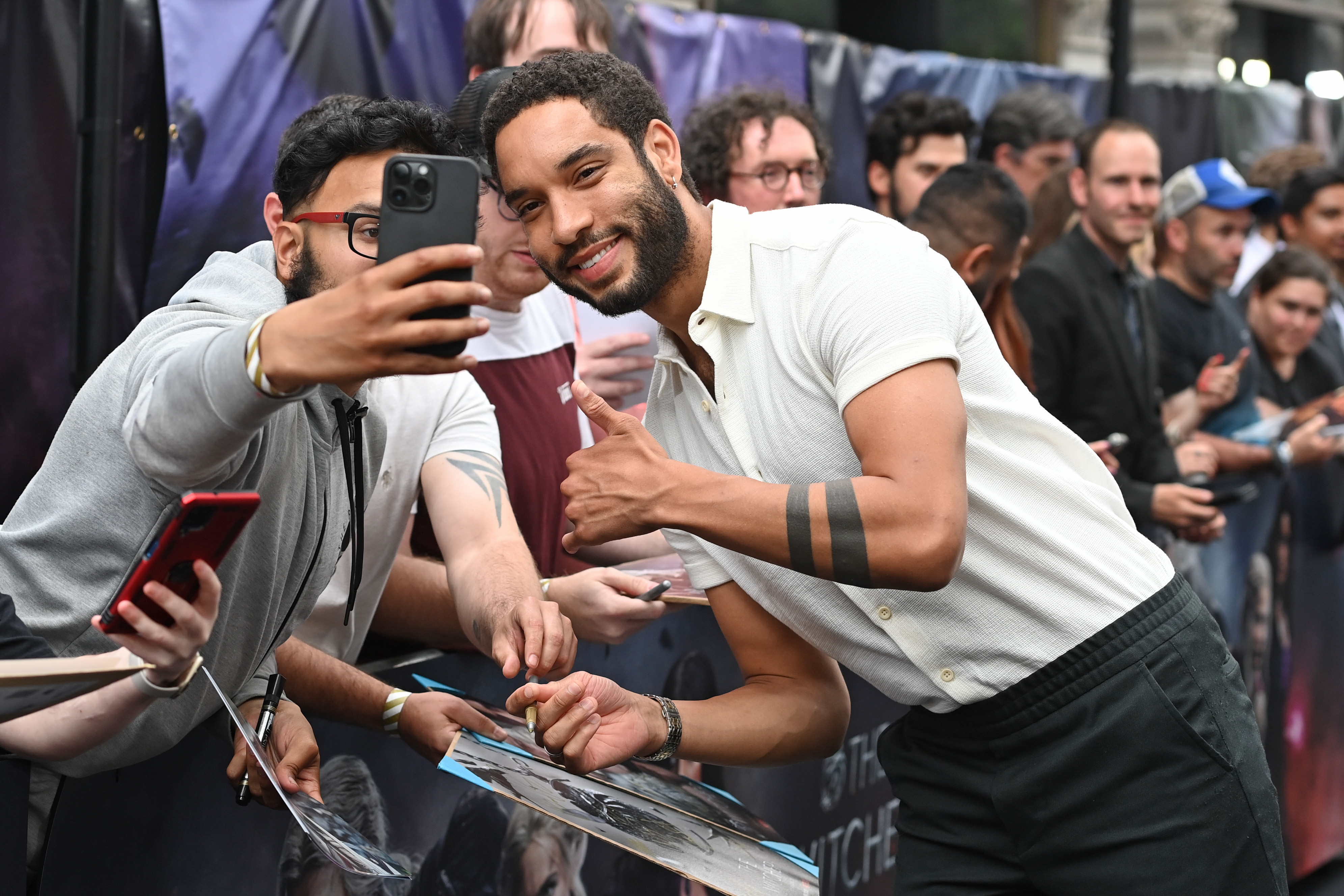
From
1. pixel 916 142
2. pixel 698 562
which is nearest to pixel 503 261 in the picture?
pixel 698 562

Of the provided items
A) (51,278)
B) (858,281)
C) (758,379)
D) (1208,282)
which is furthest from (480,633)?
(1208,282)

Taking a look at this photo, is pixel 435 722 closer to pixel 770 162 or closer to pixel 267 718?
pixel 267 718

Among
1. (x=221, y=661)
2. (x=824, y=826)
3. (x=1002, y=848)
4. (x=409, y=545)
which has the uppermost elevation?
(x=221, y=661)

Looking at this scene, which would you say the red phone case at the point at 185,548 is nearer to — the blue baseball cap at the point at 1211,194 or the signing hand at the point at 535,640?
the signing hand at the point at 535,640

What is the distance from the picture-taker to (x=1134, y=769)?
6.48 feet

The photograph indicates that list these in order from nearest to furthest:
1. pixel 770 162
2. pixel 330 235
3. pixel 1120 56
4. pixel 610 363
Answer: pixel 330 235
pixel 610 363
pixel 770 162
pixel 1120 56

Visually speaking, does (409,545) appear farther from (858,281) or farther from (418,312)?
(418,312)

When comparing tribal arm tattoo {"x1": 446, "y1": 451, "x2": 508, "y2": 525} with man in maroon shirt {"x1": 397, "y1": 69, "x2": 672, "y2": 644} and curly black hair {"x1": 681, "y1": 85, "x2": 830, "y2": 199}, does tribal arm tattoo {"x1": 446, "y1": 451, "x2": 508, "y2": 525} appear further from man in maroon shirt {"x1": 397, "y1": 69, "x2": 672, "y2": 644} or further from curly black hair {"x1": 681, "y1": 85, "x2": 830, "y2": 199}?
curly black hair {"x1": 681, "y1": 85, "x2": 830, "y2": 199}

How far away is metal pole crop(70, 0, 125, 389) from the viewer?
2.76m

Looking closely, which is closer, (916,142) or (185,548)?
(185,548)

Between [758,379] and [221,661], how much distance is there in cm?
92

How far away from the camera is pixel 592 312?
11.7 feet

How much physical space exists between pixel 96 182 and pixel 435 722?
1510mm

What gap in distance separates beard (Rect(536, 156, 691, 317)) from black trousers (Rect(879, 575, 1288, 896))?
857 millimetres
